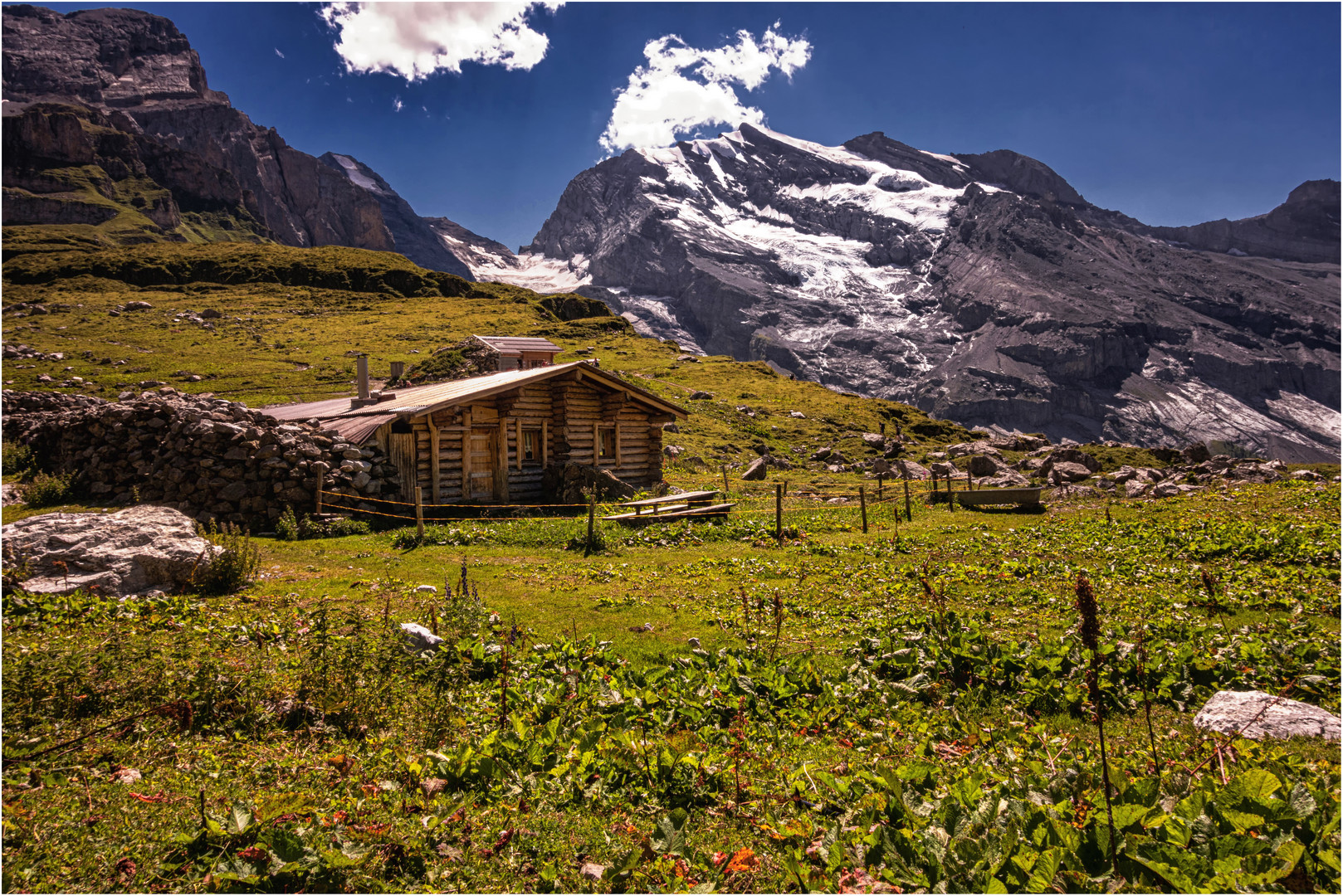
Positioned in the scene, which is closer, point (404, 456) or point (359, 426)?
point (359, 426)

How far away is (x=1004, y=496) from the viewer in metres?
24.5

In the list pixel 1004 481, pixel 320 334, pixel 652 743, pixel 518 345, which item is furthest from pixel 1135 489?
pixel 320 334


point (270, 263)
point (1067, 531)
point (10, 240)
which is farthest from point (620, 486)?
point (10, 240)

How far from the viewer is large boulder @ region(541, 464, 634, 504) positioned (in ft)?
85.0

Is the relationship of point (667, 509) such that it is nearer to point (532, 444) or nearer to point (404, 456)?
point (532, 444)

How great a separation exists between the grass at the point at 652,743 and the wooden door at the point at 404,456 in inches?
414

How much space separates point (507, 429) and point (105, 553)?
638 inches

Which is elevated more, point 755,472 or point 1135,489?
point 755,472

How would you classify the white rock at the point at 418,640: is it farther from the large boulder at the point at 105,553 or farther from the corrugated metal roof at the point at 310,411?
the corrugated metal roof at the point at 310,411

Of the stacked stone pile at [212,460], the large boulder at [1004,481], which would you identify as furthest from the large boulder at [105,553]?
the large boulder at [1004,481]

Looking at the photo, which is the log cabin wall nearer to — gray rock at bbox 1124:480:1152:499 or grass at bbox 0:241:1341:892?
grass at bbox 0:241:1341:892

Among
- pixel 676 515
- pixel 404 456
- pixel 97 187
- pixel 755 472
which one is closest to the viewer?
pixel 676 515

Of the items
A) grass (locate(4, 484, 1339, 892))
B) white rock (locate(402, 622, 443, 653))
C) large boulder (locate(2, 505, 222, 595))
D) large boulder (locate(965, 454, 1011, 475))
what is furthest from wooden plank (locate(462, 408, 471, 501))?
large boulder (locate(965, 454, 1011, 475))

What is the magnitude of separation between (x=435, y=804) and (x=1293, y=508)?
2598 centimetres
